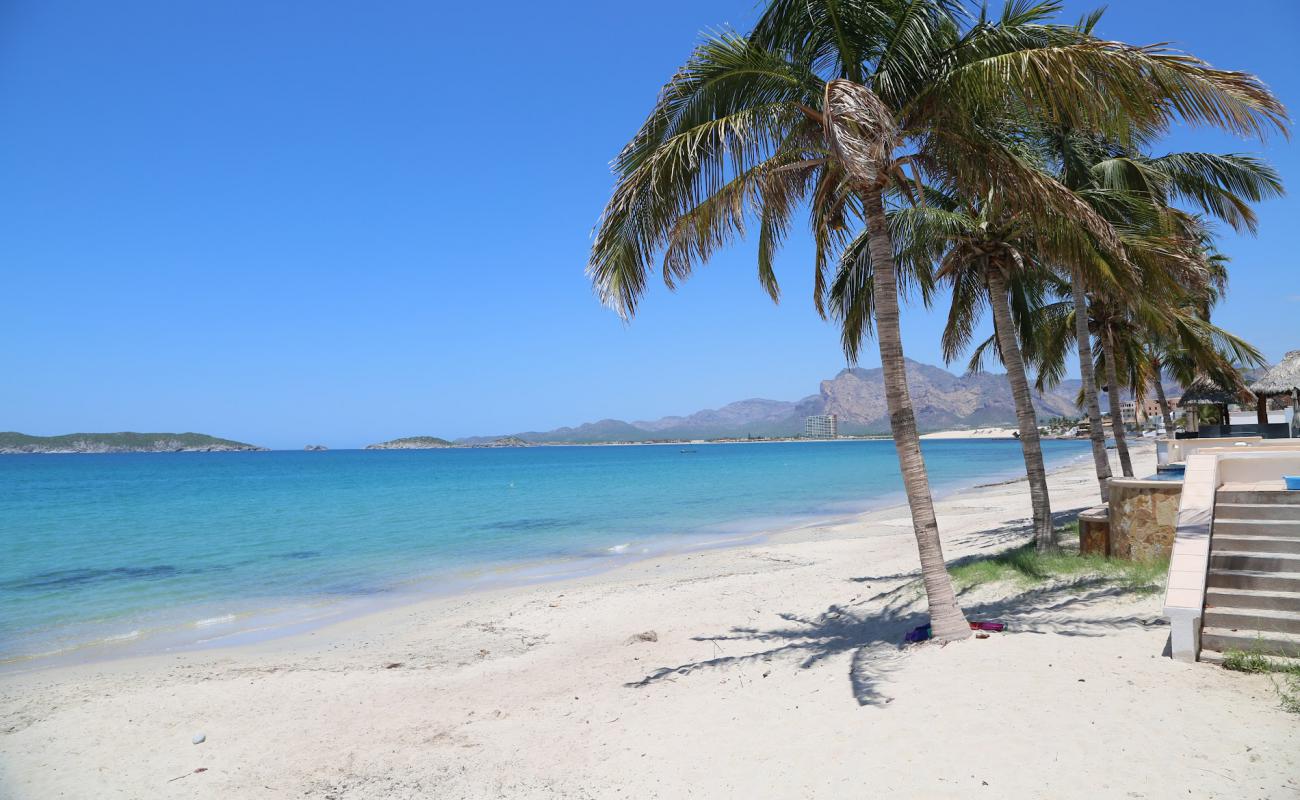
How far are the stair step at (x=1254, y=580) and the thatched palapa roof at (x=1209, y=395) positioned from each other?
1551cm

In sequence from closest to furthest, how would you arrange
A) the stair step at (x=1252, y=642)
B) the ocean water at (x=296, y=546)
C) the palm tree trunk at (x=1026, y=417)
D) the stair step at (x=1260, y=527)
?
the stair step at (x=1252, y=642)
the stair step at (x=1260, y=527)
the palm tree trunk at (x=1026, y=417)
the ocean water at (x=296, y=546)

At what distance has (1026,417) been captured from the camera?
972 centimetres

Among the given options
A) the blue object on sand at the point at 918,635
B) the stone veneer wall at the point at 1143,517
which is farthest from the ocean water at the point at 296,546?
the stone veneer wall at the point at 1143,517

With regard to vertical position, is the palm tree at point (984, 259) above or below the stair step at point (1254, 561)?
above

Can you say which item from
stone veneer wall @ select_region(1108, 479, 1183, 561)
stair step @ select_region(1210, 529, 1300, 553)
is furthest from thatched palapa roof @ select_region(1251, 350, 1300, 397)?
stair step @ select_region(1210, 529, 1300, 553)

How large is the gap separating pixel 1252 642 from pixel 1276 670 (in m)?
0.34

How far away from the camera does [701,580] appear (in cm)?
1273

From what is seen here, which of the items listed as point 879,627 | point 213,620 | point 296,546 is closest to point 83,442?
point 296,546

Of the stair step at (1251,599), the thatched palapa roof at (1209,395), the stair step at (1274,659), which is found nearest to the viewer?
the stair step at (1274,659)

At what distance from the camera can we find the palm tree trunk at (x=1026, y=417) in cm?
970

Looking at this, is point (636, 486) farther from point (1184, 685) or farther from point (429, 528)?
point (1184, 685)

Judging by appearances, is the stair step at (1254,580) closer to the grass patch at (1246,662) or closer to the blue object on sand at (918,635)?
the grass patch at (1246,662)

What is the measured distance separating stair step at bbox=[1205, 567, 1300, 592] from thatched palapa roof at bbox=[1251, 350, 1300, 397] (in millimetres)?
14292

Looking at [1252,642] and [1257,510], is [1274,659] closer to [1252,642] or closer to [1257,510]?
[1252,642]
